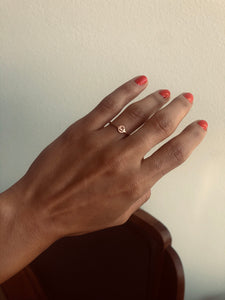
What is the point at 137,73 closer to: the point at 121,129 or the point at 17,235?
the point at 121,129

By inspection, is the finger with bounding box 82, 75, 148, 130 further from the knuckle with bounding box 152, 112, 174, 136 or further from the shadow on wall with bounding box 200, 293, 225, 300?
the shadow on wall with bounding box 200, 293, 225, 300

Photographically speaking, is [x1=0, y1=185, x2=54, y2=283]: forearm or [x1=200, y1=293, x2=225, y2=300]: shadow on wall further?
[x1=200, y1=293, x2=225, y2=300]: shadow on wall

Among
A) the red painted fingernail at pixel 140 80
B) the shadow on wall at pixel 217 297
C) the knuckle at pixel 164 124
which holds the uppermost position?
the red painted fingernail at pixel 140 80

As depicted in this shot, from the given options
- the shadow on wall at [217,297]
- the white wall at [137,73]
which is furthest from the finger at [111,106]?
the shadow on wall at [217,297]

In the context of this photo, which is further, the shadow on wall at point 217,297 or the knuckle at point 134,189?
the shadow on wall at point 217,297

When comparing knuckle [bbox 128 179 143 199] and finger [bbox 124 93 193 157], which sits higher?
finger [bbox 124 93 193 157]

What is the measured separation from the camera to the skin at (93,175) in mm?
368

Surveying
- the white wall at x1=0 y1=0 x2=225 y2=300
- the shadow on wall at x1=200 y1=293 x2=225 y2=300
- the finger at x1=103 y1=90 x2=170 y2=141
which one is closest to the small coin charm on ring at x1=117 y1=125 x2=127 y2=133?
the finger at x1=103 y1=90 x2=170 y2=141

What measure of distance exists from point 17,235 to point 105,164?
153 millimetres

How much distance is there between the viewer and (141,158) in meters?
0.37

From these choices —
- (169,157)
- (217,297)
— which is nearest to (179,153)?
(169,157)

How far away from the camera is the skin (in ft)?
1.21

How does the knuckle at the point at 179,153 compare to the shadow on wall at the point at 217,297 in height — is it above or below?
above

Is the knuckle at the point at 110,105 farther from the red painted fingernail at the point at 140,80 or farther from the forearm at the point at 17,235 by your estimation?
the forearm at the point at 17,235
